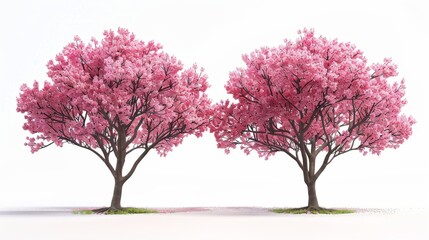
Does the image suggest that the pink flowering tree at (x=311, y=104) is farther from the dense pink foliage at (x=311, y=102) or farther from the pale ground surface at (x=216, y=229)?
the pale ground surface at (x=216, y=229)

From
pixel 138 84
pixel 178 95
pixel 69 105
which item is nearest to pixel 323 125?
pixel 178 95

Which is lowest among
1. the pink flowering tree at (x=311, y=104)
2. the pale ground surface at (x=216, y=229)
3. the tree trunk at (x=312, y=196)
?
the pale ground surface at (x=216, y=229)

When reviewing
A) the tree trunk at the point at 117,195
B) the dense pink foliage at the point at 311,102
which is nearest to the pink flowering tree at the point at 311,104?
the dense pink foliage at the point at 311,102

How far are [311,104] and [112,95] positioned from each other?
37.8 feet

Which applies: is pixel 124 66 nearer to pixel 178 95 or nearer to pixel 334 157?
pixel 178 95

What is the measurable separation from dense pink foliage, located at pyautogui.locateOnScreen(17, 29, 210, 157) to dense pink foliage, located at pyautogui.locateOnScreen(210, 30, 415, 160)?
2547mm

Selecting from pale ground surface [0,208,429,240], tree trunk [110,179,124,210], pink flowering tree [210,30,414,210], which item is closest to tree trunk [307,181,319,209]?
pink flowering tree [210,30,414,210]

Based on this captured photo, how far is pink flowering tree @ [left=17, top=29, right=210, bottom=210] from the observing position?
32094mm

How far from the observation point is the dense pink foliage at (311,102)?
31875 millimetres

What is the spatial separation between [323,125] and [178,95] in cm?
896

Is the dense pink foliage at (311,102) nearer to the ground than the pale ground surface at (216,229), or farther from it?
farther from it

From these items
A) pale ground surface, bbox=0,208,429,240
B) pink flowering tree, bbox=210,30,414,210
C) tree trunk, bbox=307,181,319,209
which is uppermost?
pink flowering tree, bbox=210,30,414,210

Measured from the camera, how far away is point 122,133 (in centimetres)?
3528

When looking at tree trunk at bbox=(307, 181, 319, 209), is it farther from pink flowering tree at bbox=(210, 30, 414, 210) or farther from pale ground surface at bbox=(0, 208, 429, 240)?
pale ground surface at bbox=(0, 208, 429, 240)
